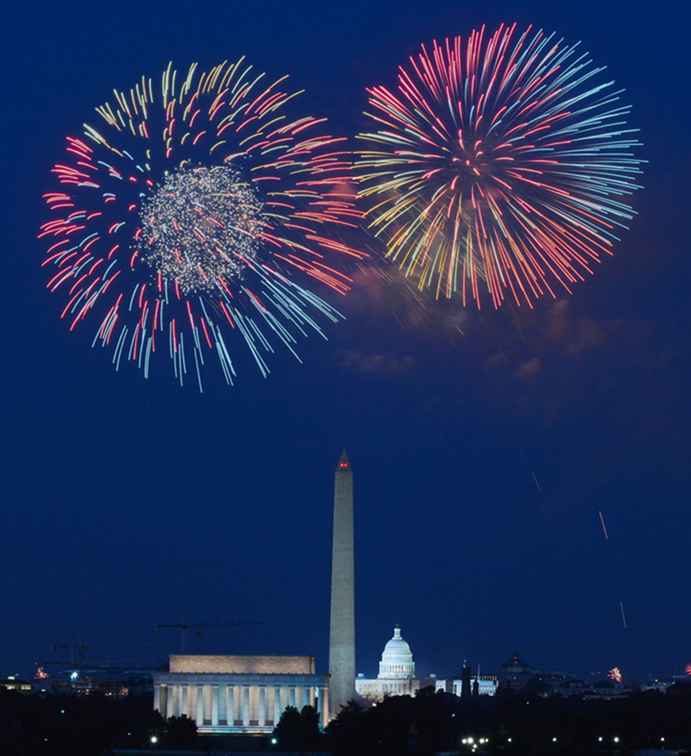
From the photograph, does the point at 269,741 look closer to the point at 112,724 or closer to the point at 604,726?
the point at 112,724

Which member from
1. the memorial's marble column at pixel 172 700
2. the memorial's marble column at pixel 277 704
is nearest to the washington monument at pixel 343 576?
the memorial's marble column at pixel 277 704

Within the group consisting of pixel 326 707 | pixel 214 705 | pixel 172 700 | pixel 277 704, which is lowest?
pixel 326 707

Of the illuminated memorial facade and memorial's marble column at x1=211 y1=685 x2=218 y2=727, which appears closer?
the illuminated memorial facade

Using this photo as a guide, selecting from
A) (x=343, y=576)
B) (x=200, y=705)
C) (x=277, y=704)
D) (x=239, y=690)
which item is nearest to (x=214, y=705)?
(x=200, y=705)

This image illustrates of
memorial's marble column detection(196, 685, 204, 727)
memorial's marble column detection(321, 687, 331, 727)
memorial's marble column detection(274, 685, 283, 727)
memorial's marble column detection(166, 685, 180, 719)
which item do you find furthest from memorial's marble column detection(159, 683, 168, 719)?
memorial's marble column detection(321, 687, 331, 727)

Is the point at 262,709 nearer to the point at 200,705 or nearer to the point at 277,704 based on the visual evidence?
the point at 277,704

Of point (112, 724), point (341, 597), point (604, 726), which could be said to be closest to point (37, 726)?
point (112, 724)

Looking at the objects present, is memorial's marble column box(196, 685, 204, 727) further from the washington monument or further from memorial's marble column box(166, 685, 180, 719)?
the washington monument
